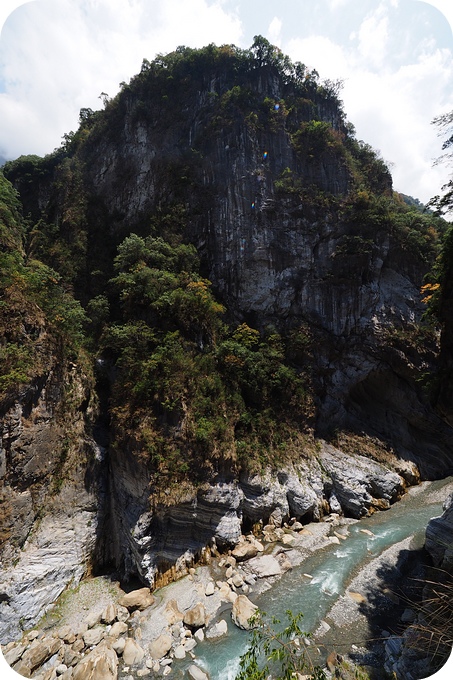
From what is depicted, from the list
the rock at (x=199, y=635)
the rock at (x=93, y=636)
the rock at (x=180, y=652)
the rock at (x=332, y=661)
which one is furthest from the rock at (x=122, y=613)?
the rock at (x=332, y=661)

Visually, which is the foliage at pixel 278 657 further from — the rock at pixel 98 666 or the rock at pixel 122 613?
the rock at pixel 122 613

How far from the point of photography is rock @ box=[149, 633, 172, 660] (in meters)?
7.99

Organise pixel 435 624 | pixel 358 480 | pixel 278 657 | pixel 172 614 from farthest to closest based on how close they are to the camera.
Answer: pixel 358 480 < pixel 172 614 < pixel 278 657 < pixel 435 624

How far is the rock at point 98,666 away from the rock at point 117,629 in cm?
52

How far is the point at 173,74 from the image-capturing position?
23.6 meters

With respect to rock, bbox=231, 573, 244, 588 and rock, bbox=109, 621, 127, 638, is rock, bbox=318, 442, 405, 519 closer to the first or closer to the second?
rock, bbox=231, 573, 244, 588

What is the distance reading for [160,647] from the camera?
26.6ft

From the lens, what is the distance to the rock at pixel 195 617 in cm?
877

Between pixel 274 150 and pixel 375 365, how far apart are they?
16.7m

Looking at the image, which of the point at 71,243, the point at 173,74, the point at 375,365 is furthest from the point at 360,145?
the point at 71,243

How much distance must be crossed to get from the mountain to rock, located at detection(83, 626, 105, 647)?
1766 mm

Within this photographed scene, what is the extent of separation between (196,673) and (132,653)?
1.80m

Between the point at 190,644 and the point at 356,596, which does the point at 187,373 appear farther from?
the point at 356,596

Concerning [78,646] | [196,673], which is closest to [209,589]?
[196,673]
